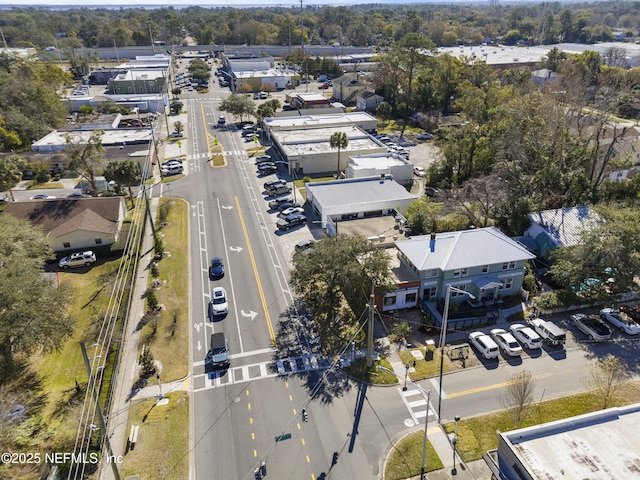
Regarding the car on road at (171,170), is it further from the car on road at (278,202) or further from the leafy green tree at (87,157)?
the car on road at (278,202)

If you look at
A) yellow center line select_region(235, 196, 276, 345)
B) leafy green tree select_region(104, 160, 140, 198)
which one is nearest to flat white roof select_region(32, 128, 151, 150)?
leafy green tree select_region(104, 160, 140, 198)

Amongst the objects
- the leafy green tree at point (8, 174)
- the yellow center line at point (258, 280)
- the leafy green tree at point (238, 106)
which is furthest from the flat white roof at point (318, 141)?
the leafy green tree at point (8, 174)

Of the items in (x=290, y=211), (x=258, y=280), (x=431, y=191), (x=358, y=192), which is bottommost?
(x=258, y=280)

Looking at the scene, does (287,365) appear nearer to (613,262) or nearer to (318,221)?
(318,221)

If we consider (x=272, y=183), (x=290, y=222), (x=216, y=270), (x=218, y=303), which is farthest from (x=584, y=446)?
(x=272, y=183)

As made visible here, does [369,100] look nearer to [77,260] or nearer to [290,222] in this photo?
[290,222]

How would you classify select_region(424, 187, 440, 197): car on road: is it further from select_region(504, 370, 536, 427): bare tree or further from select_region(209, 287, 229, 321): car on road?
select_region(209, 287, 229, 321): car on road
